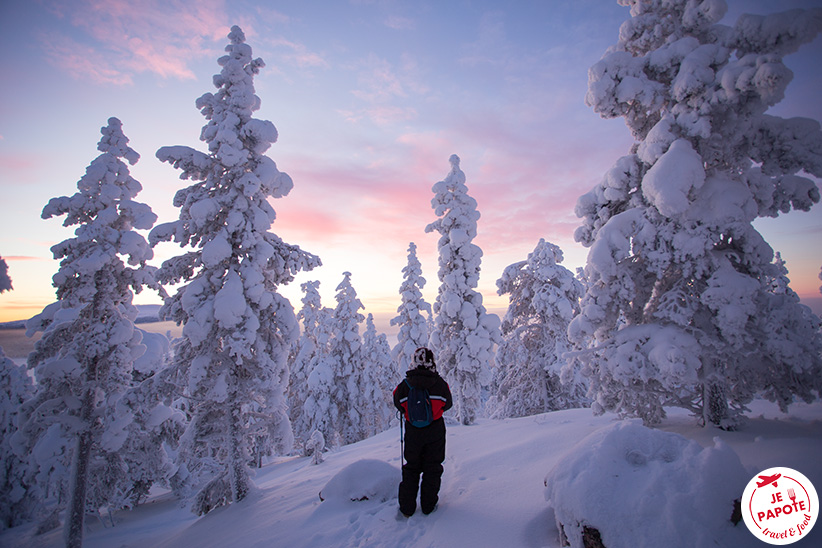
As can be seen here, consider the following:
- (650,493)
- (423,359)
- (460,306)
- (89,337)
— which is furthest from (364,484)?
(460,306)

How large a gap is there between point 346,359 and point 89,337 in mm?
17363

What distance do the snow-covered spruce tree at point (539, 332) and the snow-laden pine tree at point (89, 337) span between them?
57.4 feet

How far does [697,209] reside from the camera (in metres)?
6.36

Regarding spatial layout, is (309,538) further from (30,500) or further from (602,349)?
(30,500)

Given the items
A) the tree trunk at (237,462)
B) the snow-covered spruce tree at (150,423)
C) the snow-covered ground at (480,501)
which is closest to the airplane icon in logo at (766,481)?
the snow-covered ground at (480,501)

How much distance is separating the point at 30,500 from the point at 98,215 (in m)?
17.2

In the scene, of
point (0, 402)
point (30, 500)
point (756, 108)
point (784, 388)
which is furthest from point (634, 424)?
point (30, 500)

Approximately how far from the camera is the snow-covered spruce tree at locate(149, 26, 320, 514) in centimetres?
955

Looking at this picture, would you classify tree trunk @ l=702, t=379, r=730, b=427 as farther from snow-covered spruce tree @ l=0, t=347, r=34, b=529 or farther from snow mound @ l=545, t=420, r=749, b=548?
snow-covered spruce tree @ l=0, t=347, r=34, b=529

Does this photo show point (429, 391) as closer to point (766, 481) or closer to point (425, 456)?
point (425, 456)

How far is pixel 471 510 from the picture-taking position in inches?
192

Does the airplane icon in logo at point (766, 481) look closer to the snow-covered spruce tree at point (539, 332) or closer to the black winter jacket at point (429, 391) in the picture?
the black winter jacket at point (429, 391)

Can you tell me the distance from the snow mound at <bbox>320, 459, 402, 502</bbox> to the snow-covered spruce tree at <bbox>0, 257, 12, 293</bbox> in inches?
484

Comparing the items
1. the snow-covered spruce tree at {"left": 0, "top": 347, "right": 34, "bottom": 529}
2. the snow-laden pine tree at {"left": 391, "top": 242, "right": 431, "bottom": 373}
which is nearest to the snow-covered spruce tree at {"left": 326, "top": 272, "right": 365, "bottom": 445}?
the snow-laden pine tree at {"left": 391, "top": 242, "right": 431, "bottom": 373}
